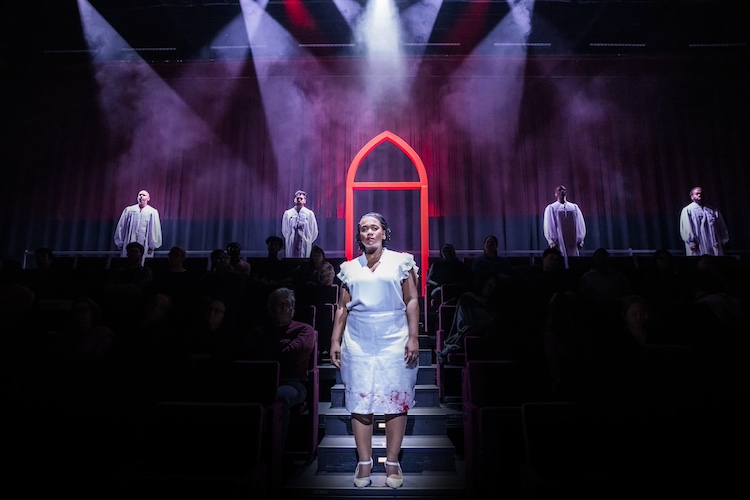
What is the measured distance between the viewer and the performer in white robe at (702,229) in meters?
7.22

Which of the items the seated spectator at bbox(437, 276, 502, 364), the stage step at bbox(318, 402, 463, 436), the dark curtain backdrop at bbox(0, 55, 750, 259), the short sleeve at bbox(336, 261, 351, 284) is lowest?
the stage step at bbox(318, 402, 463, 436)

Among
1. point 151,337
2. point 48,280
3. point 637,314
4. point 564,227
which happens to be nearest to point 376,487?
point 151,337

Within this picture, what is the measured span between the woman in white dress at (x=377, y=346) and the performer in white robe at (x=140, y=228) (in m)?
5.96

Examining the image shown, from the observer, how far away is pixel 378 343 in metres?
2.52

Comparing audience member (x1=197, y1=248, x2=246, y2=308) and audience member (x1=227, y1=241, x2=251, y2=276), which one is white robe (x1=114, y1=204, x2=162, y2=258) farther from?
audience member (x1=197, y1=248, x2=246, y2=308)

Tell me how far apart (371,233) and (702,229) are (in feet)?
22.6

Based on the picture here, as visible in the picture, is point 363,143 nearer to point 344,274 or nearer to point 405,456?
point 344,274

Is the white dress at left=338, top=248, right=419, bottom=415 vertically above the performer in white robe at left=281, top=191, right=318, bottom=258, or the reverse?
the performer in white robe at left=281, top=191, right=318, bottom=258

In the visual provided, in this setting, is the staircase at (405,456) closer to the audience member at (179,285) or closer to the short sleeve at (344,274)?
the short sleeve at (344,274)

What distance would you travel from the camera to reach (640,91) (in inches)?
360

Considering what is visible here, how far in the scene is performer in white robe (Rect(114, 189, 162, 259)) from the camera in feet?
24.5

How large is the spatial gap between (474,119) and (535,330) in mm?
6482

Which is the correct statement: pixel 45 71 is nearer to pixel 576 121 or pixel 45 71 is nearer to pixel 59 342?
pixel 59 342

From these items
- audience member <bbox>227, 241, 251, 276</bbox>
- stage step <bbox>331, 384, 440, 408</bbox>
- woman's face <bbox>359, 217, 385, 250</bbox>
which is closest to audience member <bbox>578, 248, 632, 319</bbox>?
stage step <bbox>331, 384, 440, 408</bbox>
